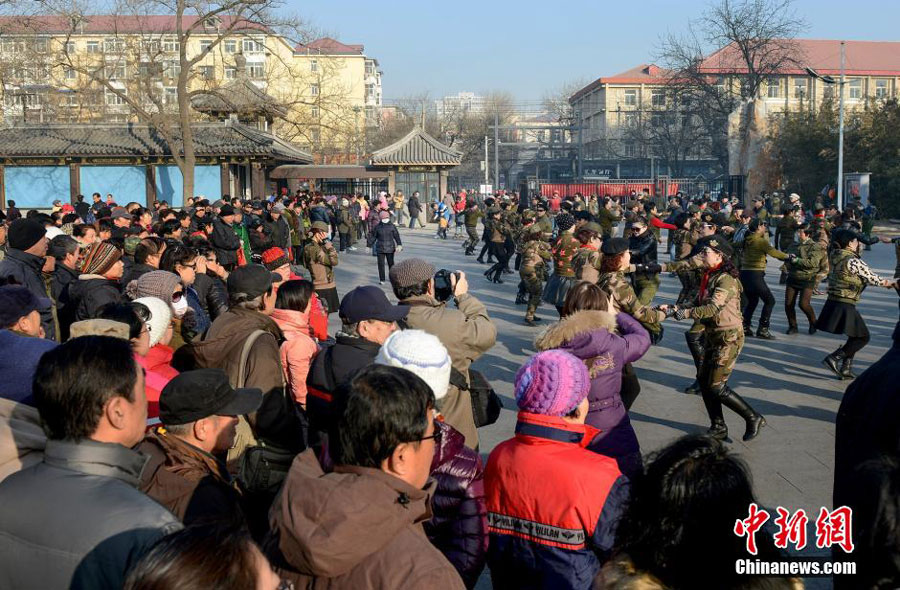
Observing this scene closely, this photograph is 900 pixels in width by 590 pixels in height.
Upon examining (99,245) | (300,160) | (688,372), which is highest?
(300,160)

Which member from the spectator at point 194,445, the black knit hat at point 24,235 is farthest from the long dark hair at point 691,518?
the black knit hat at point 24,235

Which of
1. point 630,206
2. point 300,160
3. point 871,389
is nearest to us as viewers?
point 871,389

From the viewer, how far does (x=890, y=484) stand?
2078 millimetres

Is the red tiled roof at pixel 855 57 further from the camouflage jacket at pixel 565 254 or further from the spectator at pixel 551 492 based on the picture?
the spectator at pixel 551 492

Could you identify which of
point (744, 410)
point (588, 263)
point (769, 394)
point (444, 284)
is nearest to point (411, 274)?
point (444, 284)

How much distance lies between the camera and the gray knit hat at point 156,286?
5.42 meters

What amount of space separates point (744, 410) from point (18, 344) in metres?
5.21

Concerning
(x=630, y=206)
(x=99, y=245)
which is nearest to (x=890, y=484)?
(x=99, y=245)

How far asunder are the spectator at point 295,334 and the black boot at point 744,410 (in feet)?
11.3

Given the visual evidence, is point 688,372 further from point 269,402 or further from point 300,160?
point 300,160

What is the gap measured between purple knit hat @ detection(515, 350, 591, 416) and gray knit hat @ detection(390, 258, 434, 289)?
1.45 metres

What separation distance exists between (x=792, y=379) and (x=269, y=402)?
6.55 meters

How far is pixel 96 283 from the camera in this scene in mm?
6348

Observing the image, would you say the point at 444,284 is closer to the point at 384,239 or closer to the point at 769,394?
the point at 769,394
